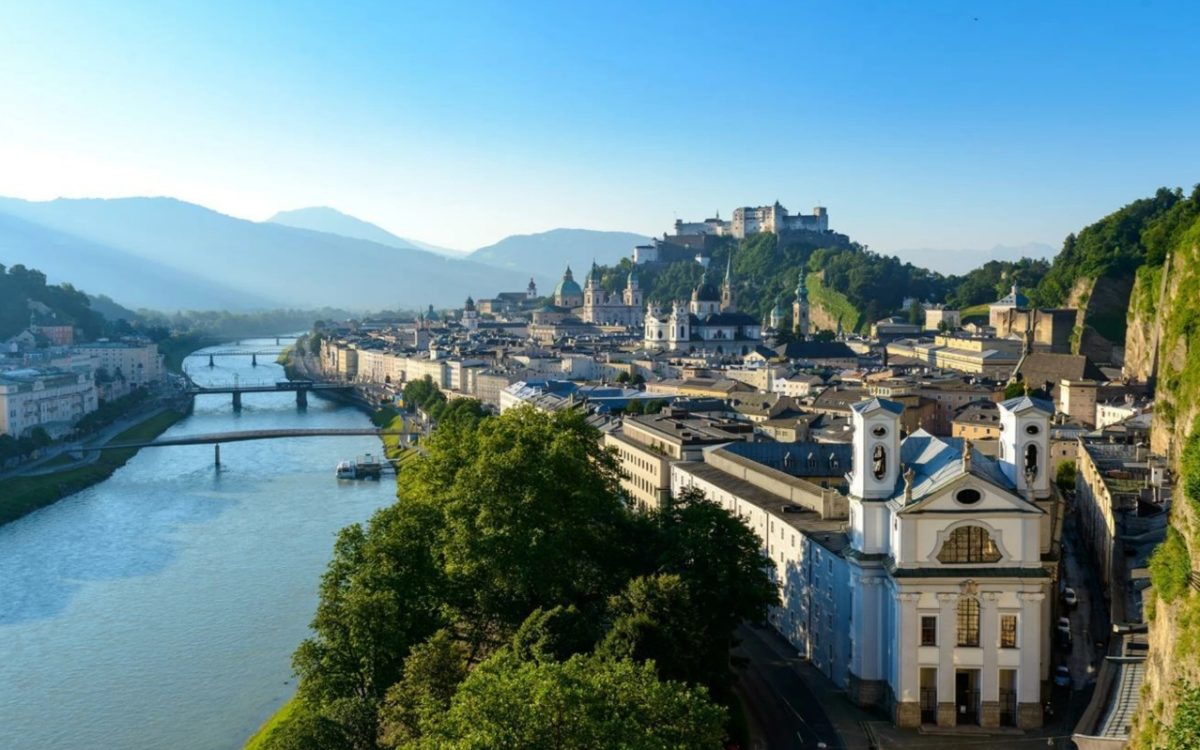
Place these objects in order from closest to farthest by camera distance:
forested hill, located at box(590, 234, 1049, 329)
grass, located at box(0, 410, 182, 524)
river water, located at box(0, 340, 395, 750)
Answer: river water, located at box(0, 340, 395, 750) → grass, located at box(0, 410, 182, 524) → forested hill, located at box(590, 234, 1049, 329)

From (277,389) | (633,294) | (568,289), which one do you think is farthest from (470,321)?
(277,389)

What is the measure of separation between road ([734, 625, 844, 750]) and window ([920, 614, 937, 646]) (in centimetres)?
158

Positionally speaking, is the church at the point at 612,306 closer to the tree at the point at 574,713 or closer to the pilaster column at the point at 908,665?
the pilaster column at the point at 908,665

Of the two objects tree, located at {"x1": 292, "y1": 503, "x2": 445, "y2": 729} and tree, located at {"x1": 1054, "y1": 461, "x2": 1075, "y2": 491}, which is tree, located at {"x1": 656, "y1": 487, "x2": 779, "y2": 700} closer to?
tree, located at {"x1": 292, "y1": 503, "x2": 445, "y2": 729}

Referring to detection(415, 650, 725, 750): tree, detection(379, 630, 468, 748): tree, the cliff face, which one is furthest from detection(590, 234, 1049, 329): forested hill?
detection(415, 650, 725, 750): tree

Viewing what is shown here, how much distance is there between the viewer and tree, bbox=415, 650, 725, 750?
33.5 feet

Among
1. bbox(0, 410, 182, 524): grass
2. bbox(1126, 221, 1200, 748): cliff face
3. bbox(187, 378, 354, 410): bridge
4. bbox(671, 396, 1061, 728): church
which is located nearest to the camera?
bbox(1126, 221, 1200, 748): cliff face

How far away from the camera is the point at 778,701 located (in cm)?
1595

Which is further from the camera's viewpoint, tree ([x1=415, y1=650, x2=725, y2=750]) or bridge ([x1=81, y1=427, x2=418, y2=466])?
bridge ([x1=81, y1=427, x2=418, y2=466])

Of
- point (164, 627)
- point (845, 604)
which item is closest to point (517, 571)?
point (845, 604)

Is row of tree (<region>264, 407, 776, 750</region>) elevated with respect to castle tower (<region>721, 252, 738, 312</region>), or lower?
lower

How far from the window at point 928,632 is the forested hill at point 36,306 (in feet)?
217

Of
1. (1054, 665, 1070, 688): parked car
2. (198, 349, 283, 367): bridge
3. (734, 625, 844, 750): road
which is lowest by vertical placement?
(734, 625, 844, 750): road

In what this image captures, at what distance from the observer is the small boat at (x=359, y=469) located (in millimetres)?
39156
